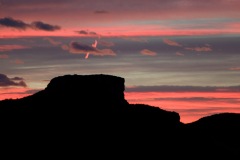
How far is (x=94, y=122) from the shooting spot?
134750mm

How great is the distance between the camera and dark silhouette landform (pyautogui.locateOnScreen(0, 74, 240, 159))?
13050cm

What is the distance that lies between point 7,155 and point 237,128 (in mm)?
96956

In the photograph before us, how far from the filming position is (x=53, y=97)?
136 m

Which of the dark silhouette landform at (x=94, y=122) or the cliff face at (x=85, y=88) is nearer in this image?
the dark silhouette landform at (x=94, y=122)

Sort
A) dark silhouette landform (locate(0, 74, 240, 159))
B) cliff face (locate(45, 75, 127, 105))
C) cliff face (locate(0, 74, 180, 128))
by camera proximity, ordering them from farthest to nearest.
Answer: cliff face (locate(45, 75, 127, 105)) → cliff face (locate(0, 74, 180, 128)) → dark silhouette landform (locate(0, 74, 240, 159))

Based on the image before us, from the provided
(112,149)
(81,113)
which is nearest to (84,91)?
(81,113)

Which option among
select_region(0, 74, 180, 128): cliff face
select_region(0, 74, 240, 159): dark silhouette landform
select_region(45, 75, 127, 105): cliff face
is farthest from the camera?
select_region(45, 75, 127, 105): cliff face

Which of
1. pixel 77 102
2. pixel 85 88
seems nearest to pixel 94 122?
pixel 77 102

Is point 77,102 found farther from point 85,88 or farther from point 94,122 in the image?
point 94,122

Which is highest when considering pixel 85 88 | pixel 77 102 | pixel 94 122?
pixel 85 88

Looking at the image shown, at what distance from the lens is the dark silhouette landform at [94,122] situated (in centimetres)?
13050

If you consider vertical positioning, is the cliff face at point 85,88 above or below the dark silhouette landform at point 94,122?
above

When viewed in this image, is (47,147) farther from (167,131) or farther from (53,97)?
(167,131)

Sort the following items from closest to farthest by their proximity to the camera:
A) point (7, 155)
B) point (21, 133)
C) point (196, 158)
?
→ point (7, 155), point (21, 133), point (196, 158)
